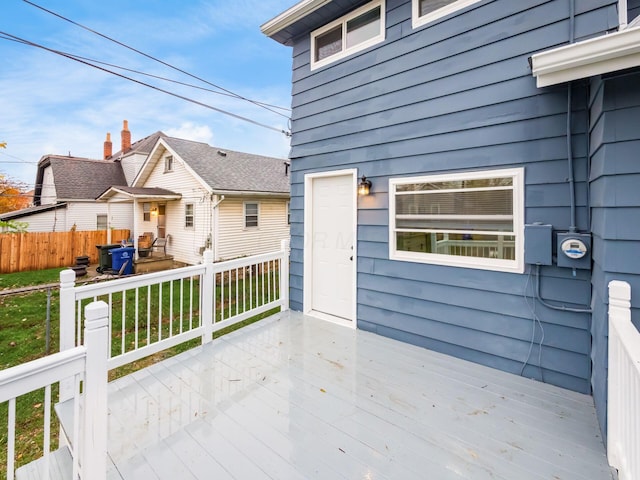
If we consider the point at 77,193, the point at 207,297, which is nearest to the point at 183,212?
the point at 77,193

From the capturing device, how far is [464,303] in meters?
3.10

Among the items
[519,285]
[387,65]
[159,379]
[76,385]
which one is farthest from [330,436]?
[387,65]

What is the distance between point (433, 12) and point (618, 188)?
8.69 feet

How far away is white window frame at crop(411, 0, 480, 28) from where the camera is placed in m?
3.04

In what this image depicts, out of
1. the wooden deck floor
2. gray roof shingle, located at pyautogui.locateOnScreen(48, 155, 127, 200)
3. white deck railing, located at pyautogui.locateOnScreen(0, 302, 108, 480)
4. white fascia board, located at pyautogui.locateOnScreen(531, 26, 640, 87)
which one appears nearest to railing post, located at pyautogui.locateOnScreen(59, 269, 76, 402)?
the wooden deck floor

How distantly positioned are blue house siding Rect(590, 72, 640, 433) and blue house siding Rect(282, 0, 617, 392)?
58 cm

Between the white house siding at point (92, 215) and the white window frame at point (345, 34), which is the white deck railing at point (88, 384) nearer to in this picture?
the white window frame at point (345, 34)

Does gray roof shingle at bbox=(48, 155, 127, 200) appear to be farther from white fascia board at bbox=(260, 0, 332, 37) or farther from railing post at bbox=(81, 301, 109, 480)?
railing post at bbox=(81, 301, 109, 480)

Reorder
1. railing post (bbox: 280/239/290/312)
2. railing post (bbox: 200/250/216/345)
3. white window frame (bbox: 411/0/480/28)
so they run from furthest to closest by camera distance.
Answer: railing post (bbox: 280/239/290/312) → railing post (bbox: 200/250/216/345) → white window frame (bbox: 411/0/480/28)

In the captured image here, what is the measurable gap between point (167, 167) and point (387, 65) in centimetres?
1102

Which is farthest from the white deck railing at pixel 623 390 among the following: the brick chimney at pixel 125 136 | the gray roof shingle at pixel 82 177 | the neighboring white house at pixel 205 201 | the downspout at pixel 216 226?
the brick chimney at pixel 125 136

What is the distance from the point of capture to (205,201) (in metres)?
10.6

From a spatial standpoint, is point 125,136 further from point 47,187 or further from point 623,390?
point 623,390

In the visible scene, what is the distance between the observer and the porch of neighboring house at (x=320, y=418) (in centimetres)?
176
